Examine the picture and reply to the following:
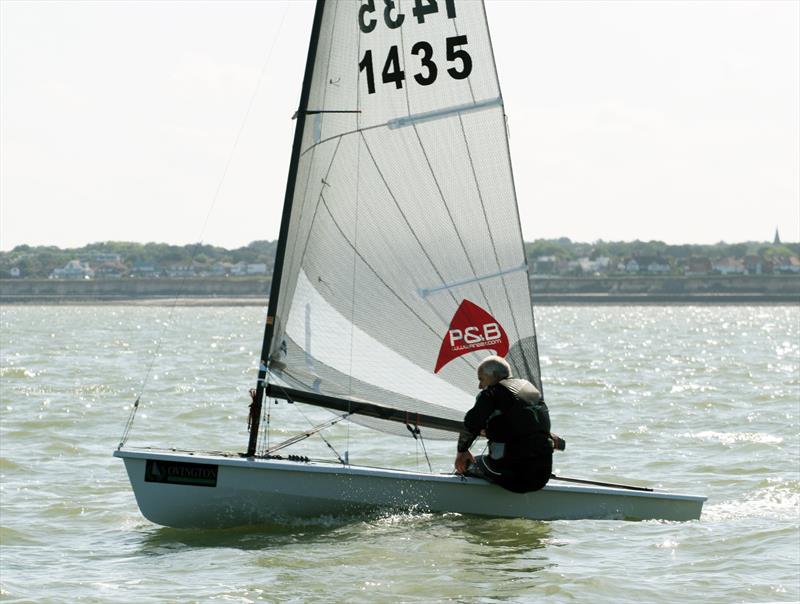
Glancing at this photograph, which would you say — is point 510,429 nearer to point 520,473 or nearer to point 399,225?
point 520,473

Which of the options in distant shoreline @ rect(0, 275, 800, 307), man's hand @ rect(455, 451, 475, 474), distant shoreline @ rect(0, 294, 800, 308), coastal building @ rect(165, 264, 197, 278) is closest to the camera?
man's hand @ rect(455, 451, 475, 474)

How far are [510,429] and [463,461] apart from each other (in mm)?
472

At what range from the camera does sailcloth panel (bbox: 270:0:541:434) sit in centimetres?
930

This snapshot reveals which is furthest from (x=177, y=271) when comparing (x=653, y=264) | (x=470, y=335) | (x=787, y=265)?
(x=470, y=335)

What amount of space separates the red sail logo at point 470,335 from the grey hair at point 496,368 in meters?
0.69

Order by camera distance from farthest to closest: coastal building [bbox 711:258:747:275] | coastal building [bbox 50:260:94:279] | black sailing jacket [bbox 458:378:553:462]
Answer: coastal building [bbox 50:260:94:279]
coastal building [bbox 711:258:747:275]
black sailing jacket [bbox 458:378:553:462]

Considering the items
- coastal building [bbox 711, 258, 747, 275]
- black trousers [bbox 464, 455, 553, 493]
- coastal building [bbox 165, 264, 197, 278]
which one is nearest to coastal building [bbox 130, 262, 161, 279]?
coastal building [bbox 165, 264, 197, 278]

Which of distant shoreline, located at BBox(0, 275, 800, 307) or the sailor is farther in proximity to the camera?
distant shoreline, located at BBox(0, 275, 800, 307)

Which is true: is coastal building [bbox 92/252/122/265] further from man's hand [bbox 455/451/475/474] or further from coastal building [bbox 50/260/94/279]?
man's hand [bbox 455/451/475/474]

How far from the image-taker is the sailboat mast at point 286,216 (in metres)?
9.23

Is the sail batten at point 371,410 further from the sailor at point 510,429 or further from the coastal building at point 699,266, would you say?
the coastal building at point 699,266

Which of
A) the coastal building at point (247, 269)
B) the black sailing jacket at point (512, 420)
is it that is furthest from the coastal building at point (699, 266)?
the black sailing jacket at point (512, 420)

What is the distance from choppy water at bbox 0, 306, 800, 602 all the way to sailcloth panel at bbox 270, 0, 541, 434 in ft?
3.85

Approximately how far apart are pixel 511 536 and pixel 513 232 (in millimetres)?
2203
